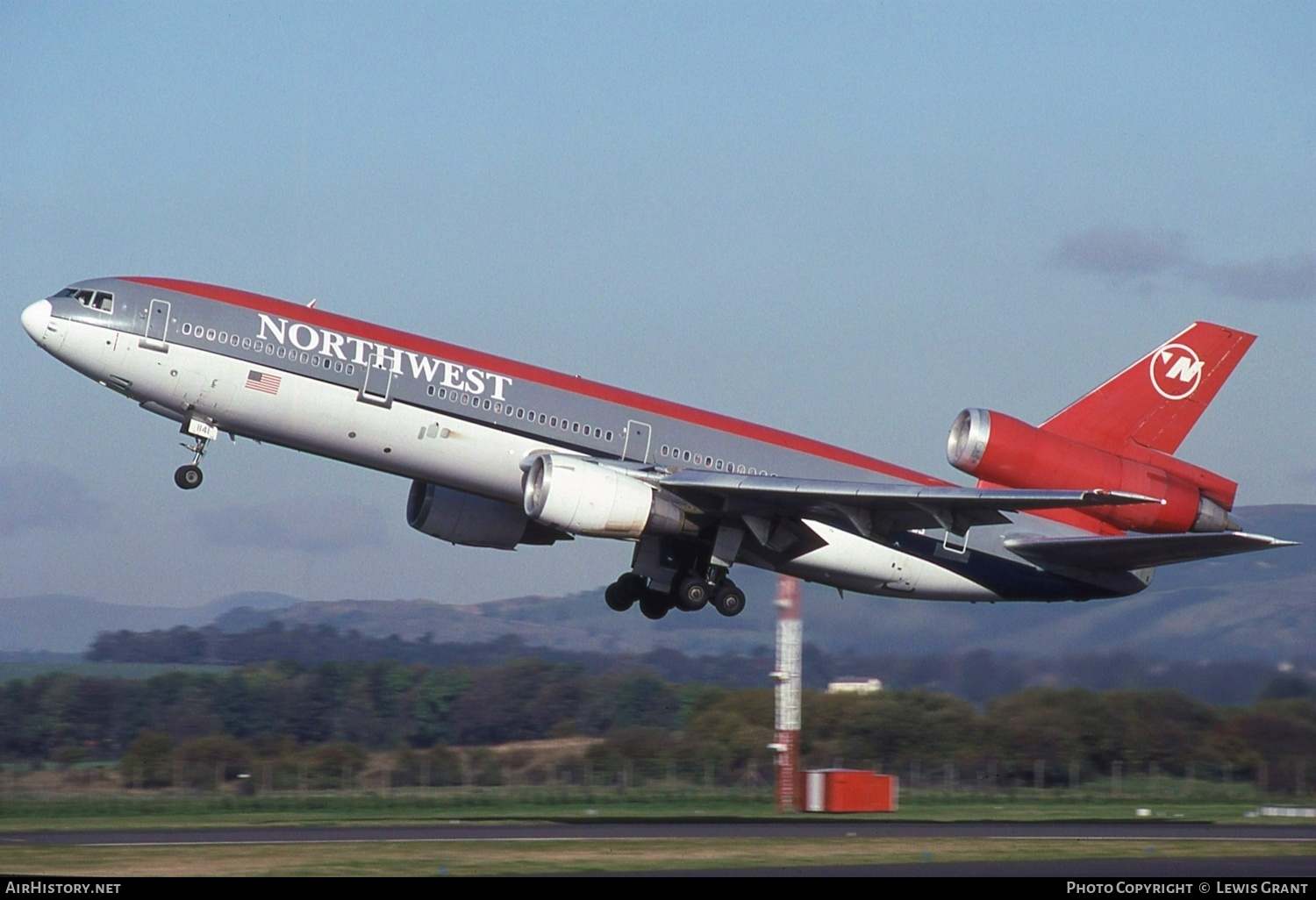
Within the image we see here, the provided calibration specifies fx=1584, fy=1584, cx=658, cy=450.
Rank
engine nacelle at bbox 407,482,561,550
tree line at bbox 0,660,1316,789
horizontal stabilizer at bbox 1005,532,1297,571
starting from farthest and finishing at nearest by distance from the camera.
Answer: tree line at bbox 0,660,1316,789 < engine nacelle at bbox 407,482,561,550 < horizontal stabilizer at bbox 1005,532,1297,571

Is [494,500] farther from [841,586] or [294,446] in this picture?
[841,586]

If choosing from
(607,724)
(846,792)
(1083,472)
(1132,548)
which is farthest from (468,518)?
(607,724)

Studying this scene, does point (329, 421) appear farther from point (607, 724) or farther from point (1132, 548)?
point (607, 724)

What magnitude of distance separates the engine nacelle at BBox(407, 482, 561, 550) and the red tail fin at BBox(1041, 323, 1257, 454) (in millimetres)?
11045

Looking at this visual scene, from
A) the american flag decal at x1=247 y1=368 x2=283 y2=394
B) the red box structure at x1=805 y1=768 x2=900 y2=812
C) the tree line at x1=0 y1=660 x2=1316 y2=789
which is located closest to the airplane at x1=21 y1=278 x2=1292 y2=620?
the american flag decal at x1=247 y1=368 x2=283 y2=394

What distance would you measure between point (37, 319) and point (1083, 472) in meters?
19.9

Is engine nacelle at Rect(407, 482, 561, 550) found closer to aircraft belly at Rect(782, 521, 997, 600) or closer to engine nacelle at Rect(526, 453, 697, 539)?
engine nacelle at Rect(526, 453, 697, 539)

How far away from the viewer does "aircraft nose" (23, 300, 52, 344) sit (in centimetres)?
2839

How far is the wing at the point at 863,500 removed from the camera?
28375 millimetres

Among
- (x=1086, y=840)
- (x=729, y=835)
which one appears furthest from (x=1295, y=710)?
(x=729, y=835)

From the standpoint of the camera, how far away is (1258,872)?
22672 millimetres

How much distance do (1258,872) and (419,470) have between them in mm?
15699

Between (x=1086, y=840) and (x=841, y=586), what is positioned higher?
(x=841, y=586)

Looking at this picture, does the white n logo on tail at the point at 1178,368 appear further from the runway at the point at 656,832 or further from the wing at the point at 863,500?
the runway at the point at 656,832
